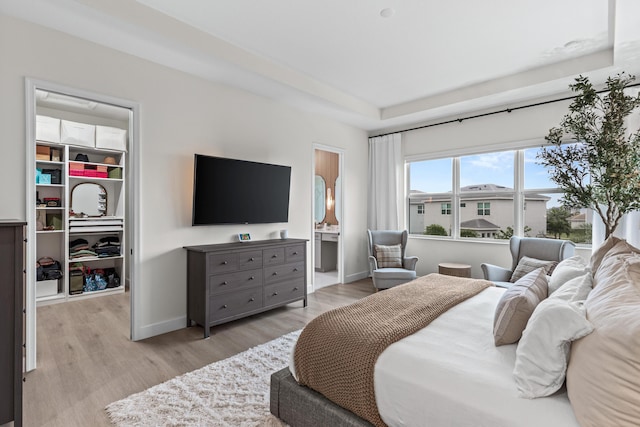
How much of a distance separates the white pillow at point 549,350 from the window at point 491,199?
3.50 meters

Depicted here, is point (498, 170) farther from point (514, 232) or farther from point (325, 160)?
point (325, 160)

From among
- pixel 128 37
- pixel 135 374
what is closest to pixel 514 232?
pixel 135 374

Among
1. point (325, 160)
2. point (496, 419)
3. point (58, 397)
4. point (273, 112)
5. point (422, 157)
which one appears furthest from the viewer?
point (325, 160)

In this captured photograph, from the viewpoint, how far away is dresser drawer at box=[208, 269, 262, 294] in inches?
→ 129

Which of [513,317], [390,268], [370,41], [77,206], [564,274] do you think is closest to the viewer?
[513,317]

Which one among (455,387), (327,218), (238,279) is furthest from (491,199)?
(455,387)

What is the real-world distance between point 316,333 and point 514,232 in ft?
12.9

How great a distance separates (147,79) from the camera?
322 centimetres

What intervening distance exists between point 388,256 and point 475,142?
2127 mm

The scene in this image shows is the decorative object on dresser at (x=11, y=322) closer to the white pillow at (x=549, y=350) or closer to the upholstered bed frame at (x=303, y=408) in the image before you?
the upholstered bed frame at (x=303, y=408)

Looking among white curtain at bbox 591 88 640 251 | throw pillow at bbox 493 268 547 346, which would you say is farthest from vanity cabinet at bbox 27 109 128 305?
white curtain at bbox 591 88 640 251

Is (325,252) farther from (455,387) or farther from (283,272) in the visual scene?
(455,387)

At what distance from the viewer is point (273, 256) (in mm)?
3867

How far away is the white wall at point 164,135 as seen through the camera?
2.53 meters
